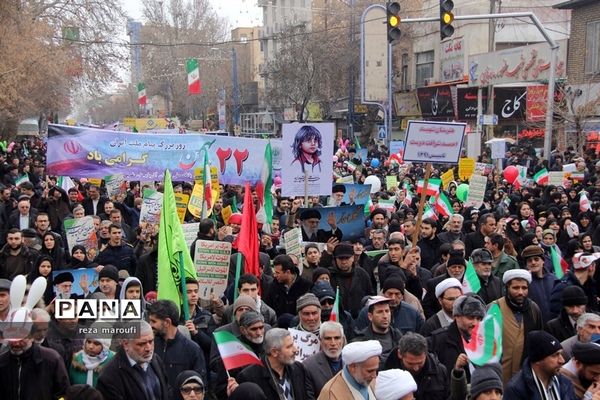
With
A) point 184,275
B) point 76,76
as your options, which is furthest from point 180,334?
point 76,76

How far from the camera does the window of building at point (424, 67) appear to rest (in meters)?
46.4

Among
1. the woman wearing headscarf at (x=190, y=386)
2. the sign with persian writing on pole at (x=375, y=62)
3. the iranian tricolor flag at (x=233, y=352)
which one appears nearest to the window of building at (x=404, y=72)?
the sign with persian writing on pole at (x=375, y=62)

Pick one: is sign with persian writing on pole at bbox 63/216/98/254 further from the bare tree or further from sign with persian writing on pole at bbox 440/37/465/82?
the bare tree

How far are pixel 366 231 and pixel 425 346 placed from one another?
6.33 meters

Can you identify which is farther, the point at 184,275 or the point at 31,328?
the point at 184,275

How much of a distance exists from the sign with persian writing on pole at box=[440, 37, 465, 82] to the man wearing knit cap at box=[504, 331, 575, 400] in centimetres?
3686

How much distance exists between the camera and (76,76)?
112ft

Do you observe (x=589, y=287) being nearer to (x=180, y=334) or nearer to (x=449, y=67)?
(x=180, y=334)

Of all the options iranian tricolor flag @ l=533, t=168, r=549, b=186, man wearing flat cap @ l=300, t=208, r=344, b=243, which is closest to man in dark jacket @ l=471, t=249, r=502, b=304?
man wearing flat cap @ l=300, t=208, r=344, b=243

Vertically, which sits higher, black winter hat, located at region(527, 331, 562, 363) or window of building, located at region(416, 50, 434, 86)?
window of building, located at region(416, 50, 434, 86)

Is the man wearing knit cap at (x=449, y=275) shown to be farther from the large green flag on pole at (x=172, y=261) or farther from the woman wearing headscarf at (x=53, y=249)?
the woman wearing headscarf at (x=53, y=249)

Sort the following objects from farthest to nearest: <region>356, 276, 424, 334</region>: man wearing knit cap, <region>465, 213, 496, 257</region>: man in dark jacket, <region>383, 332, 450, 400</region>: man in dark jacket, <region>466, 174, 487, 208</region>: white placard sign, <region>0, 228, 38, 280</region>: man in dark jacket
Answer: <region>466, 174, 487, 208</region>: white placard sign, <region>465, 213, 496, 257</region>: man in dark jacket, <region>0, 228, 38, 280</region>: man in dark jacket, <region>356, 276, 424, 334</region>: man wearing knit cap, <region>383, 332, 450, 400</region>: man in dark jacket

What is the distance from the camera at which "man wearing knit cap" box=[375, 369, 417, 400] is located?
4613 mm

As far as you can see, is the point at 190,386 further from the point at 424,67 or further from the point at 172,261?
the point at 424,67
